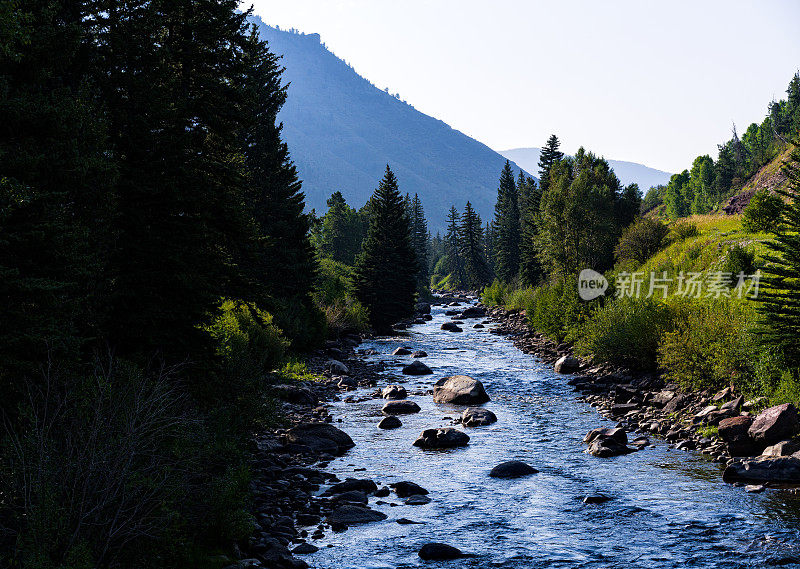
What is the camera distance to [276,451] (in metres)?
18.0

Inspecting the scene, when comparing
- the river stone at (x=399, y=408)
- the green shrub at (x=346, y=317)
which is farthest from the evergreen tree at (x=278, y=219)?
the river stone at (x=399, y=408)

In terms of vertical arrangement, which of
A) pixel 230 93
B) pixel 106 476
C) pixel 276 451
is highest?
pixel 230 93

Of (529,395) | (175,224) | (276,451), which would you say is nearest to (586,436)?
(529,395)

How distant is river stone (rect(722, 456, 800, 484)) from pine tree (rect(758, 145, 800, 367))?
191 inches

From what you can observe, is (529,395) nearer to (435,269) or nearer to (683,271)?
(683,271)

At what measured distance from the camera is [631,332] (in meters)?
29.3

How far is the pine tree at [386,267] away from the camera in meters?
56.8

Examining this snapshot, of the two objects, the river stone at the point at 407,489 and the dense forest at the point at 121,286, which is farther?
the river stone at the point at 407,489

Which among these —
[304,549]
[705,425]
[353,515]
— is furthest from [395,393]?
[304,549]

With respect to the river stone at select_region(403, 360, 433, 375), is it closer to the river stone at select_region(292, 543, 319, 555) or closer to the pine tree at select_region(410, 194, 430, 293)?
the river stone at select_region(292, 543, 319, 555)

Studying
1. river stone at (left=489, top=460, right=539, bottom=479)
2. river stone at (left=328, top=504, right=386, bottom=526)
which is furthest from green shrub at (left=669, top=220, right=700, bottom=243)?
river stone at (left=328, top=504, right=386, bottom=526)

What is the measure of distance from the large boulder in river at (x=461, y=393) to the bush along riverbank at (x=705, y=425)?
4.68m

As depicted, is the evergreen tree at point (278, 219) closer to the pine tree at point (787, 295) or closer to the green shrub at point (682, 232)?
the pine tree at point (787, 295)

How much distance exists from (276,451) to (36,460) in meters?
10.6
